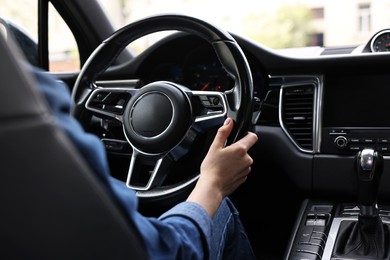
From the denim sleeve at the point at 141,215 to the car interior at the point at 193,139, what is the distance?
25mm

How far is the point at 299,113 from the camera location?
1646 mm

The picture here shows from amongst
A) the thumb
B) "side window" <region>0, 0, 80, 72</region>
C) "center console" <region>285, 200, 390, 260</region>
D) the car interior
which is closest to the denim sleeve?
the car interior

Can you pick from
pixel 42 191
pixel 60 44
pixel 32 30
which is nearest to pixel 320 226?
pixel 42 191

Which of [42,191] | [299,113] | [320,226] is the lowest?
[320,226]

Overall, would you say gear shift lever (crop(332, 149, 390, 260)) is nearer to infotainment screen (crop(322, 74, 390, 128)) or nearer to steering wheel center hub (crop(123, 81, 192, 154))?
infotainment screen (crop(322, 74, 390, 128))

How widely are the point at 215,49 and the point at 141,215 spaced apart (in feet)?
2.17

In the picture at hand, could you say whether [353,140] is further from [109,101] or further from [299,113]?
[109,101]

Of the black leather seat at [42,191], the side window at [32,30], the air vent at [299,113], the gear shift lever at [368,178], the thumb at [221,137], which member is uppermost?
the side window at [32,30]

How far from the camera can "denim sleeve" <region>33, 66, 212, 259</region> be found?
528 mm

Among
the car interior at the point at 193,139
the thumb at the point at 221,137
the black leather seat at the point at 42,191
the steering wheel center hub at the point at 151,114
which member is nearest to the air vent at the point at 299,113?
the car interior at the point at 193,139

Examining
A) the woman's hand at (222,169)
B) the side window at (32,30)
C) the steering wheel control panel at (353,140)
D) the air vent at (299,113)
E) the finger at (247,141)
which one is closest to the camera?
the woman's hand at (222,169)

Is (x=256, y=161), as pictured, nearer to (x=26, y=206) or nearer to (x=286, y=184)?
(x=286, y=184)

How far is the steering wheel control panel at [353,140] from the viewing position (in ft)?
4.99

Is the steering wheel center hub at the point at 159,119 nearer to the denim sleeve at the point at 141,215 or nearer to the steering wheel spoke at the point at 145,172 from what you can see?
the steering wheel spoke at the point at 145,172
